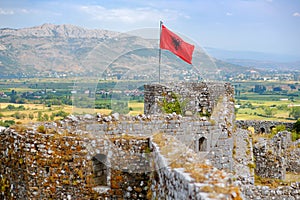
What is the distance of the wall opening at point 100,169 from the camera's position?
11195mm

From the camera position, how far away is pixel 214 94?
2203 centimetres

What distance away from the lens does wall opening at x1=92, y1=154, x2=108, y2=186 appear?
11.2 meters

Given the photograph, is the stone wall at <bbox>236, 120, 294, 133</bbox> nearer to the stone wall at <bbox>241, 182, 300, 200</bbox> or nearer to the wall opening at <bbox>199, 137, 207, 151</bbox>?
the stone wall at <bbox>241, 182, 300, 200</bbox>

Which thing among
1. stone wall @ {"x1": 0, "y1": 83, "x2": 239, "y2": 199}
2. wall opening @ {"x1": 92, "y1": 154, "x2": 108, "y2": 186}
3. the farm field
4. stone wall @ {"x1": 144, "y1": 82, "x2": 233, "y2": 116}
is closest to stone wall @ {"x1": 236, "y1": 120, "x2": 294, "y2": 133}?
the farm field

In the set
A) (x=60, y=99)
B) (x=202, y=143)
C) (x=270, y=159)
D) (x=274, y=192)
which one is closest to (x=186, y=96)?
(x=270, y=159)

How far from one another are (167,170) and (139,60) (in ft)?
20.8

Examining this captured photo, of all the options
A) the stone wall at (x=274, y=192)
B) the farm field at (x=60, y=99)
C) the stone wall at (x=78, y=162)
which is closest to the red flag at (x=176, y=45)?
the farm field at (x=60, y=99)

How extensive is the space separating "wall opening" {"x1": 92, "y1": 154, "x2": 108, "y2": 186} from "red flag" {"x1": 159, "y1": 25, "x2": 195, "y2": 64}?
5.67 meters

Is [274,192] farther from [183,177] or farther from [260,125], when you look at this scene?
[260,125]

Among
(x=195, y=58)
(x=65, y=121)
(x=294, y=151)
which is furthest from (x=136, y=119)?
(x=294, y=151)

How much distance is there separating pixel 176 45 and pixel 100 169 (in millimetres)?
6382

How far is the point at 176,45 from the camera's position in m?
16.2

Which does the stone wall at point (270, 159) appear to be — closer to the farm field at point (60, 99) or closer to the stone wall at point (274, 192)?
the stone wall at point (274, 192)

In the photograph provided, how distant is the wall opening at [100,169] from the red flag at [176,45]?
223 inches
